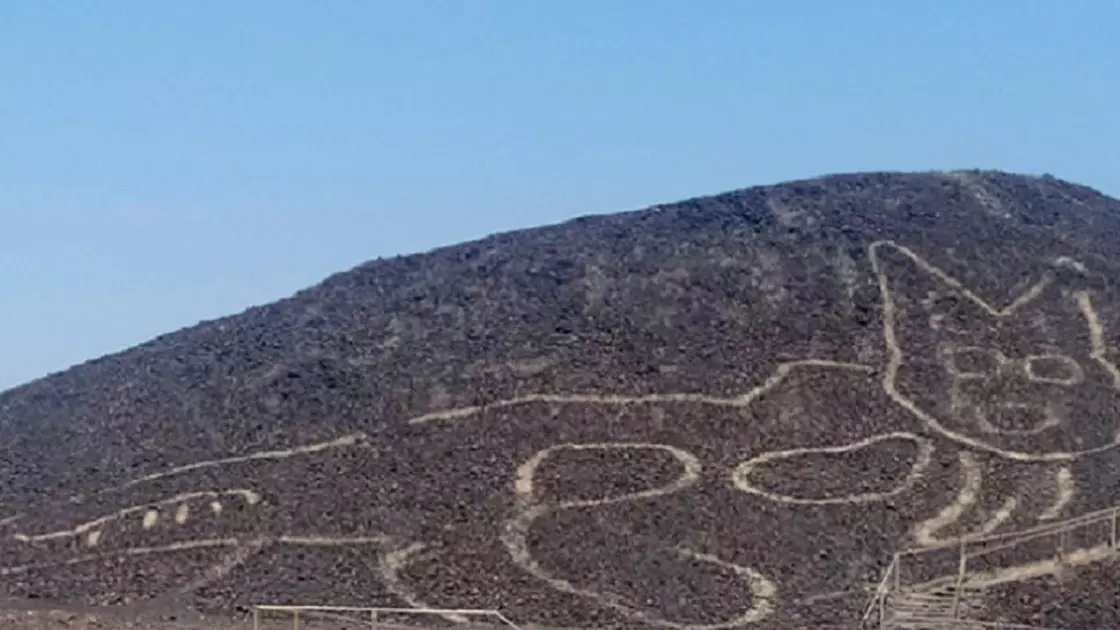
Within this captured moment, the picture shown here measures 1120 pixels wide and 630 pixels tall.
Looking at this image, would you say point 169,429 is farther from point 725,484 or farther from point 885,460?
point 885,460

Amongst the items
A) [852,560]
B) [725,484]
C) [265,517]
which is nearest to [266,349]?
[265,517]

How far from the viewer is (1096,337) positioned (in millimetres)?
28641

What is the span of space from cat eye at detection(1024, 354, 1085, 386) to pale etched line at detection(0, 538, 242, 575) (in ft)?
42.0

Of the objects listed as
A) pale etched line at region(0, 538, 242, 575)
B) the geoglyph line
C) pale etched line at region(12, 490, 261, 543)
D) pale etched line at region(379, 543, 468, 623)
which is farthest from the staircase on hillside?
pale etched line at region(12, 490, 261, 543)

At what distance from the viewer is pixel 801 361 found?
2756cm

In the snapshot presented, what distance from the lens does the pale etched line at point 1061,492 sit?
2414 centimetres

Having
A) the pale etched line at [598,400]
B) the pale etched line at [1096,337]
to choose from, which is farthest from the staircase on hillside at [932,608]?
the pale etched line at [1096,337]

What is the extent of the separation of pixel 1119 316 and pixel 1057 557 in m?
7.58

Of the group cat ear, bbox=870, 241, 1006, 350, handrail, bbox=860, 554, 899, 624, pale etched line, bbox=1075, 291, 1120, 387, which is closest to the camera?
handrail, bbox=860, 554, 899, 624

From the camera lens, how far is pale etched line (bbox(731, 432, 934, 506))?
80.3 feet

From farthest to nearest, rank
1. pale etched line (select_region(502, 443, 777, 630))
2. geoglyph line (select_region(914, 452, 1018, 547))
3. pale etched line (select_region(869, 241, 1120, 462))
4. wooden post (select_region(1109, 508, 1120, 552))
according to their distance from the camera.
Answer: pale etched line (select_region(869, 241, 1120, 462))
geoglyph line (select_region(914, 452, 1018, 547))
wooden post (select_region(1109, 508, 1120, 552))
pale etched line (select_region(502, 443, 777, 630))

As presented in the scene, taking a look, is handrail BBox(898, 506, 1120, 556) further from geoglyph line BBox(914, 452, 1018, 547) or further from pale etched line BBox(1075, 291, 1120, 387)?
pale etched line BBox(1075, 291, 1120, 387)

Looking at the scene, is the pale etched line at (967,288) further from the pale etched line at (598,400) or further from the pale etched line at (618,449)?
the pale etched line at (618,449)

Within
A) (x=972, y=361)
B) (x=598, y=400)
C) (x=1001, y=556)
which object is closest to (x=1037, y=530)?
(x=1001, y=556)
